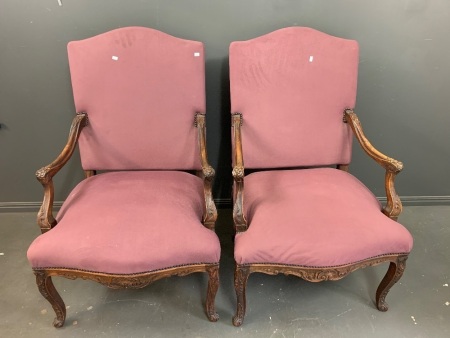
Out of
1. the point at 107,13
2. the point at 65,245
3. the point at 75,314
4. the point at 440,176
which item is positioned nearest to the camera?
the point at 65,245

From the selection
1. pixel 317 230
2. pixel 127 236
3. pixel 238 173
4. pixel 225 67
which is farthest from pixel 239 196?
pixel 225 67

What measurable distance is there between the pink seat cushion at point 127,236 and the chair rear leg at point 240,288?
0.35ft

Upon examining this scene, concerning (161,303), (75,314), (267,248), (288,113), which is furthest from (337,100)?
(75,314)

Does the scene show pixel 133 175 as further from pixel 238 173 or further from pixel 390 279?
pixel 390 279

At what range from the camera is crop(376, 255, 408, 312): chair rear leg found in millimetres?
1378

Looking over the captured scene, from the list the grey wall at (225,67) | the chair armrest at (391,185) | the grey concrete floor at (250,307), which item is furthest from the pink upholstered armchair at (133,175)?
the chair armrest at (391,185)

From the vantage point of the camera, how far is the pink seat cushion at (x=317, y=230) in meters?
1.27

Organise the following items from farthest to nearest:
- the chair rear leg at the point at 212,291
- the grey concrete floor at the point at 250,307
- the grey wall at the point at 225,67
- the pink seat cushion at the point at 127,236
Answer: the grey wall at the point at 225,67, the grey concrete floor at the point at 250,307, the chair rear leg at the point at 212,291, the pink seat cushion at the point at 127,236

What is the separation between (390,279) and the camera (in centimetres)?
146

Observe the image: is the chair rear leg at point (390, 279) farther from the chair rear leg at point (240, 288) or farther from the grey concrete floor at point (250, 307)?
the chair rear leg at point (240, 288)

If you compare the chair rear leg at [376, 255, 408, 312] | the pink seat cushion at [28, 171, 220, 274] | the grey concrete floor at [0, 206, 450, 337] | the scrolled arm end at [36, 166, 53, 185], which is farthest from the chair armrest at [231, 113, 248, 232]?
the scrolled arm end at [36, 166, 53, 185]

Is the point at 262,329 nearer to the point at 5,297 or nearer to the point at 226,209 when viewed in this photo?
the point at 226,209

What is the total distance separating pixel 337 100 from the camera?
162 cm

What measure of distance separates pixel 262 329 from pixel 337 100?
1.02 m
